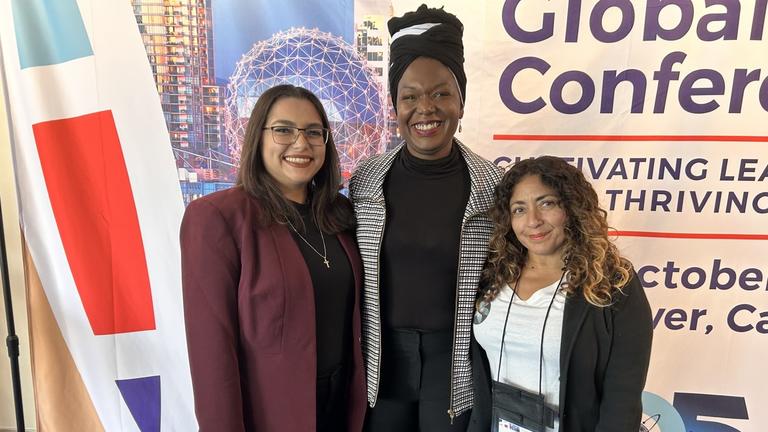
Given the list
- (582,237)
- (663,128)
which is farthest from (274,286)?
(663,128)

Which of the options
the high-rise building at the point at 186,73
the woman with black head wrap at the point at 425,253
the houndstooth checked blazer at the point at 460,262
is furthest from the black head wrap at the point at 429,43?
the high-rise building at the point at 186,73

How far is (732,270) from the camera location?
5.49 ft

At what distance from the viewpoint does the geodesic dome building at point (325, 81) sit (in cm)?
165

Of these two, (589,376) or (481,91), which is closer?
(589,376)

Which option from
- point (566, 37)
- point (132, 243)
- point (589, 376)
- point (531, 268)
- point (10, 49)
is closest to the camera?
point (589, 376)

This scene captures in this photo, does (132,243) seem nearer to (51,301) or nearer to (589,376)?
(51,301)

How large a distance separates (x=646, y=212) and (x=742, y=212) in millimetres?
326

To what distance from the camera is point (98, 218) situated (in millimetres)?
1810

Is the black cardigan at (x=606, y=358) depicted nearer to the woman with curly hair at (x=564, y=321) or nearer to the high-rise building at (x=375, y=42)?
the woman with curly hair at (x=564, y=321)

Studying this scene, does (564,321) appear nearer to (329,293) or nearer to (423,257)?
(423,257)

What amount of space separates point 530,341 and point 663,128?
3.43ft

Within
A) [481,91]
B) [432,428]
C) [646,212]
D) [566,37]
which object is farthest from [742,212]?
[432,428]

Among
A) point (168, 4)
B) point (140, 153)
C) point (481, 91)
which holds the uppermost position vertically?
point (168, 4)

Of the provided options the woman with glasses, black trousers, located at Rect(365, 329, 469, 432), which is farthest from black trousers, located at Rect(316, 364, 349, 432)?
black trousers, located at Rect(365, 329, 469, 432)
